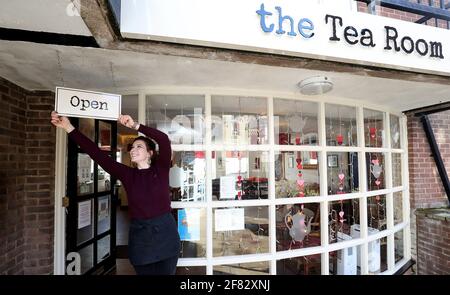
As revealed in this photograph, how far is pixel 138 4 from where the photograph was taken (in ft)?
6.48

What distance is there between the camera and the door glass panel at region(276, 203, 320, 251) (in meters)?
3.40

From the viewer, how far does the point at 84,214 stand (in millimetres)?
3455

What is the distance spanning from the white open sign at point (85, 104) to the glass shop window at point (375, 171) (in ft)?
11.6

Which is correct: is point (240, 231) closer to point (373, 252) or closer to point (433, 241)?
point (373, 252)

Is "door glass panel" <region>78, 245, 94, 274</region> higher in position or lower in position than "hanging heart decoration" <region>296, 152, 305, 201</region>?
lower

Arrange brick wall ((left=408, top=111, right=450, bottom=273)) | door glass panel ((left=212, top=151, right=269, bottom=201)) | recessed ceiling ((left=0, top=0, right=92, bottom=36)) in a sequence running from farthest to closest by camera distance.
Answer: brick wall ((left=408, top=111, right=450, bottom=273))
door glass panel ((left=212, top=151, right=269, bottom=201))
recessed ceiling ((left=0, top=0, right=92, bottom=36))

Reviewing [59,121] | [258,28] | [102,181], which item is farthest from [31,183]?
Result: [258,28]

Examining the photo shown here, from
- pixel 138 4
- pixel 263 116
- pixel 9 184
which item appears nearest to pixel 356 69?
pixel 263 116

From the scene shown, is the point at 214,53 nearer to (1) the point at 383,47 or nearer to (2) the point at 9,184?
(1) the point at 383,47

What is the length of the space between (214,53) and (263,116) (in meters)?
1.39

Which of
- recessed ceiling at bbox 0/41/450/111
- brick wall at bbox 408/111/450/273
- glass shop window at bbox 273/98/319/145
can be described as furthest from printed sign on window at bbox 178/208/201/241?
brick wall at bbox 408/111/450/273

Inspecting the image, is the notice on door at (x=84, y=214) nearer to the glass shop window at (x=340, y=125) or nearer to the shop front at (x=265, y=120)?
the shop front at (x=265, y=120)

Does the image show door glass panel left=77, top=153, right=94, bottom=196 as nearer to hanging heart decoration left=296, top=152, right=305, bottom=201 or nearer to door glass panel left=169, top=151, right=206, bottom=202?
door glass panel left=169, top=151, right=206, bottom=202

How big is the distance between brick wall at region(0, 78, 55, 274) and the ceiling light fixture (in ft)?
9.50
